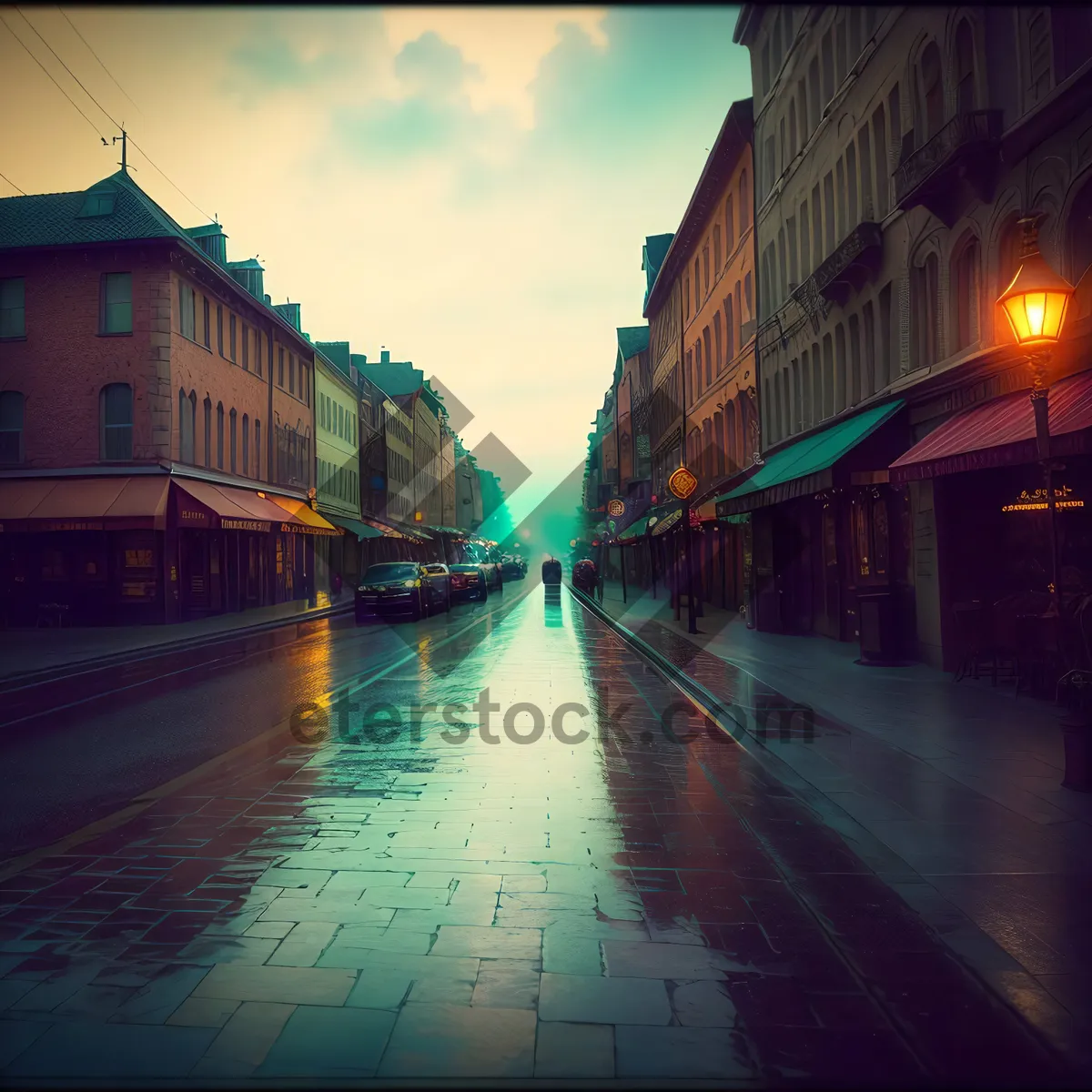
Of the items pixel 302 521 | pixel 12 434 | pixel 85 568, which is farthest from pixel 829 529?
pixel 12 434

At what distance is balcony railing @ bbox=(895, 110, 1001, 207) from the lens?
12453 mm

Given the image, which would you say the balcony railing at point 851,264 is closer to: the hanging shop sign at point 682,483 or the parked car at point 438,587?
the hanging shop sign at point 682,483

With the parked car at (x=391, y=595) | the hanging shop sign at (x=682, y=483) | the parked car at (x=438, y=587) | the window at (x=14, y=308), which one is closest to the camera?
the hanging shop sign at (x=682, y=483)

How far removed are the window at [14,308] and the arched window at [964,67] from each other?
83.0ft

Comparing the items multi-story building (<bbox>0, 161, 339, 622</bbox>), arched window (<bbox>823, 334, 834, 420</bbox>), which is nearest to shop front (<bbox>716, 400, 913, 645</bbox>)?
arched window (<bbox>823, 334, 834, 420</bbox>)

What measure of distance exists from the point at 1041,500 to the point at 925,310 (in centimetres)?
513

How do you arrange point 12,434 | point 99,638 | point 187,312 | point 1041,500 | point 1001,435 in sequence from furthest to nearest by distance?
1. point 187,312
2. point 12,434
3. point 99,638
4. point 1041,500
5. point 1001,435

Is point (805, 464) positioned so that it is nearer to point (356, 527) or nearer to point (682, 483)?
point (682, 483)

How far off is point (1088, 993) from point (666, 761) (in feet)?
15.7

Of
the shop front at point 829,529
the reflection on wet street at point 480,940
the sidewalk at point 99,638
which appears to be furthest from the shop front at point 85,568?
the reflection on wet street at point 480,940

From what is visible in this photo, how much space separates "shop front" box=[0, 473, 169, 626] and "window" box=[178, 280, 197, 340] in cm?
489

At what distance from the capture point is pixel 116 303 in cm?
2842

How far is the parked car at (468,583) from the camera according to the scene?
41.3m

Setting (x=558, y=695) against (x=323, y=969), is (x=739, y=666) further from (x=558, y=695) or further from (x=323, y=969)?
(x=323, y=969)
